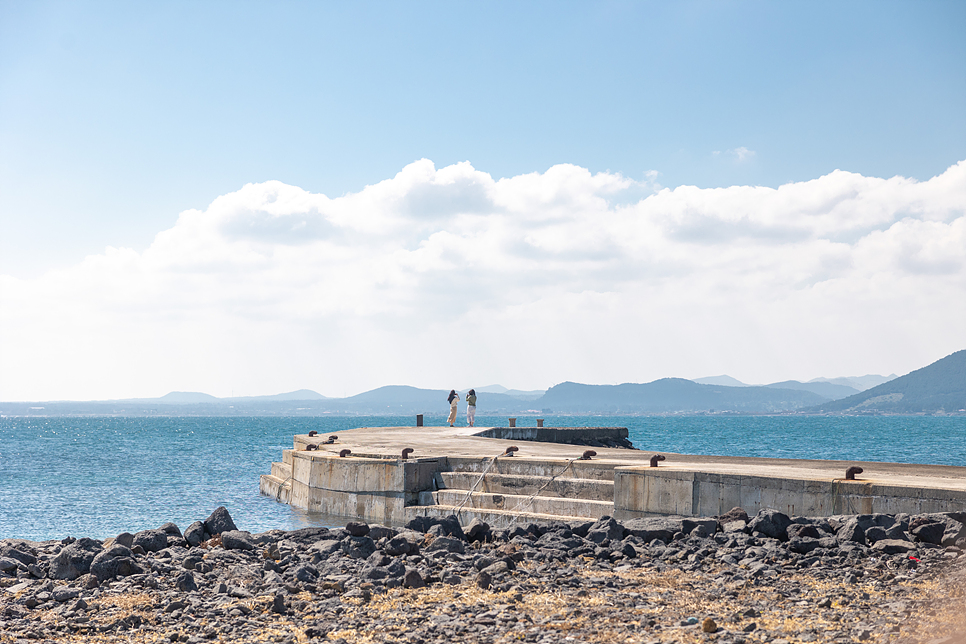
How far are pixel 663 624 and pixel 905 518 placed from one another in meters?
4.72

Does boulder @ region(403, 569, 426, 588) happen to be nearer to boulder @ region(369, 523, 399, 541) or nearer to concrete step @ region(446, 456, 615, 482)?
boulder @ region(369, 523, 399, 541)

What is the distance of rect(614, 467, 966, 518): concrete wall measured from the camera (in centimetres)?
1106

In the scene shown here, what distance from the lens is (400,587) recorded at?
912cm

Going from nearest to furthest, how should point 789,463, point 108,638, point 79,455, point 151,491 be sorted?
1. point 108,638
2. point 789,463
3. point 151,491
4. point 79,455

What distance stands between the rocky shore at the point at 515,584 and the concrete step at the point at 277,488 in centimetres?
1113

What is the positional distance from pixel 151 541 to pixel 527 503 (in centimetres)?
673

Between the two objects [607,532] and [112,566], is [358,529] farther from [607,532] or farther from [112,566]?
[607,532]

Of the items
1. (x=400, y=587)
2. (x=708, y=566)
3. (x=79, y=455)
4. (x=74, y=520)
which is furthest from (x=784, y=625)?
(x=79, y=455)

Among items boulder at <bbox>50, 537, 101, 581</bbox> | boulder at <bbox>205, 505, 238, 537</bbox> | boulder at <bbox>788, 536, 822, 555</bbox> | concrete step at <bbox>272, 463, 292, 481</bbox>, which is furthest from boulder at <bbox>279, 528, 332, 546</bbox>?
concrete step at <bbox>272, 463, 292, 481</bbox>

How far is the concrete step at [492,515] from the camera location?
14.6 m

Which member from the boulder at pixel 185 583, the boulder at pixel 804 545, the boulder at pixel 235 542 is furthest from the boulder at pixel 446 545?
the boulder at pixel 804 545

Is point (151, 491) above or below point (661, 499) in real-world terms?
below

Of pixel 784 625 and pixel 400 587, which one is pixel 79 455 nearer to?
pixel 400 587

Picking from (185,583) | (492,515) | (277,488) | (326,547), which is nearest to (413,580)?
(326,547)
